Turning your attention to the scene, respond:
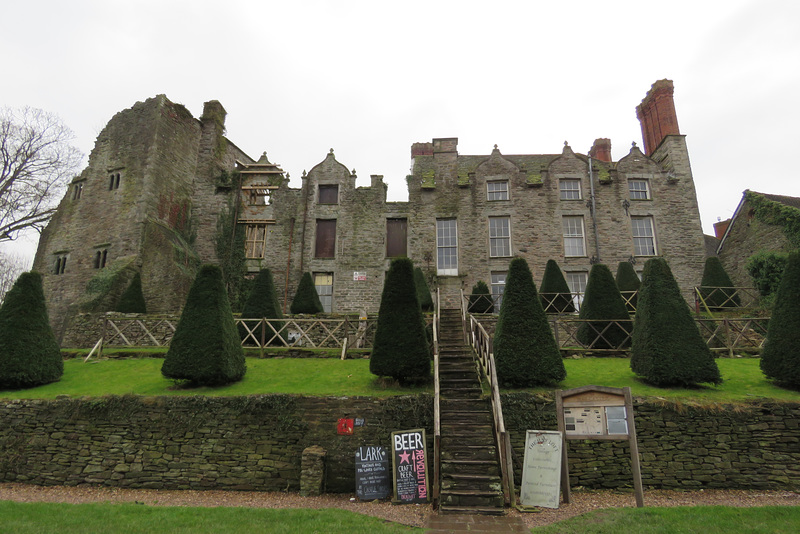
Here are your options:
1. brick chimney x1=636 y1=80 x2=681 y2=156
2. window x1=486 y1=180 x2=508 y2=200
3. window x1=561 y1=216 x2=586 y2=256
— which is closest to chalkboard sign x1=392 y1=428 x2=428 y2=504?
window x1=561 y1=216 x2=586 y2=256

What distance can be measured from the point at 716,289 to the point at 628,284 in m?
4.32

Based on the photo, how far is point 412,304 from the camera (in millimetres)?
11469

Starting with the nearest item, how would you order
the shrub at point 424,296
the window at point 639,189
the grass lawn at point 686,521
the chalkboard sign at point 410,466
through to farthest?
the grass lawn at point 686,521, the chalkboard sign at point 410,466, the shrub at point 424,296, the window at point 639,189

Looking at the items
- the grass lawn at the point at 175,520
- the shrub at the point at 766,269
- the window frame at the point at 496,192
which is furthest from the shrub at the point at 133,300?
the shrub at the point at 766,269

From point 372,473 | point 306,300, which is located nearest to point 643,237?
point 306,300

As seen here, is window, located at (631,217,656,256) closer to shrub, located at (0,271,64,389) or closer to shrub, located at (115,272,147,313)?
shrub, located at (115,272,147,313)

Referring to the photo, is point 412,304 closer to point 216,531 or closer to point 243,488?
point 243,488

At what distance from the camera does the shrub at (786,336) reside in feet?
32.8

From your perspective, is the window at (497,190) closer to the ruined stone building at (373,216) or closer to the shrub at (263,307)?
the ruined stone building at (373,216)

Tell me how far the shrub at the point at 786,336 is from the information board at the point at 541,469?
6364 millimetres

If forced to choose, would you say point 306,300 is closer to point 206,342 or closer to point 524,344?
point 206,342

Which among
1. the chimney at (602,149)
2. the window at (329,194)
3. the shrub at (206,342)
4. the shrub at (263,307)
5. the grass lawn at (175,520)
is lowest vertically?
the grass lawn at (175,520)

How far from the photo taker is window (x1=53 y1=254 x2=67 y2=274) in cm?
2298

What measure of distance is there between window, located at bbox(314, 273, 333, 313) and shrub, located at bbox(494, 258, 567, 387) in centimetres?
1380
